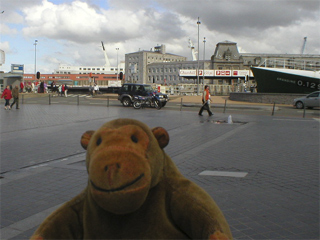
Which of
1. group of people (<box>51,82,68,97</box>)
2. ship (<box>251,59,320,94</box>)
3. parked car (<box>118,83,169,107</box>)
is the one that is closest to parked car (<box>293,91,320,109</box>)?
ship (<box>251,59,320,94</box>)

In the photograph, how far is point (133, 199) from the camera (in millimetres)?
1674

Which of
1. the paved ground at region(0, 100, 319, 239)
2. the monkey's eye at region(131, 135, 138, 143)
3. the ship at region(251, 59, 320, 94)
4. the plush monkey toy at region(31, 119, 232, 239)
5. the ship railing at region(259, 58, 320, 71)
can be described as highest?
the ship railing at region(259, 58, 320, 71)

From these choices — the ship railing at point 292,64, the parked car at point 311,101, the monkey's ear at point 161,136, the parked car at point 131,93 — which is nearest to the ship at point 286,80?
the ship railing at point 292,64

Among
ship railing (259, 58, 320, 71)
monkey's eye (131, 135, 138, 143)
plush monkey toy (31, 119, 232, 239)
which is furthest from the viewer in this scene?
ship railing (259, 58, 320, 71)

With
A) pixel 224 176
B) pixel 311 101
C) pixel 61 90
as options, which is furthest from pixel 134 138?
pixel 61 90

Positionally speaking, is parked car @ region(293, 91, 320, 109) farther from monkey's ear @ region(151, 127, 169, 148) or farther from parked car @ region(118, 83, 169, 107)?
monkey's ear @ region(151, 127, 169, 148)

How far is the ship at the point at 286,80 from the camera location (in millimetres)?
34562

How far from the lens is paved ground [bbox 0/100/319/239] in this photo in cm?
410

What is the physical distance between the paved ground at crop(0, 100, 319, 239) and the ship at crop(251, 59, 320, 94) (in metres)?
25.0

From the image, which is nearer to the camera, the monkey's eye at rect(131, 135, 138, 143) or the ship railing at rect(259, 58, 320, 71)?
the monkey's eye at rect(131, 135, 138, 143)

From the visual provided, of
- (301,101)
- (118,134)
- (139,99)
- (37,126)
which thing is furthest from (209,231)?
(301,101)

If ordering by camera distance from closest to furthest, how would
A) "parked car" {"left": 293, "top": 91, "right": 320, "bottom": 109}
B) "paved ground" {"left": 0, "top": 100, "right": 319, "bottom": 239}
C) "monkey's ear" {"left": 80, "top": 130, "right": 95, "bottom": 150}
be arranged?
"monkey's ear" {"left": 80, "top": 130, "right": 95, "bottom": 150} < "paved ground" {"left": 0, "top": 100, "right": 319, "bottom": 239} < "parked car" {"left": 293, "top": 91, "right": 320, "bottom": 109}

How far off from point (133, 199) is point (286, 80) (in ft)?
120

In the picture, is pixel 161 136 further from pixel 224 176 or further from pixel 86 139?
pixel 224 176
